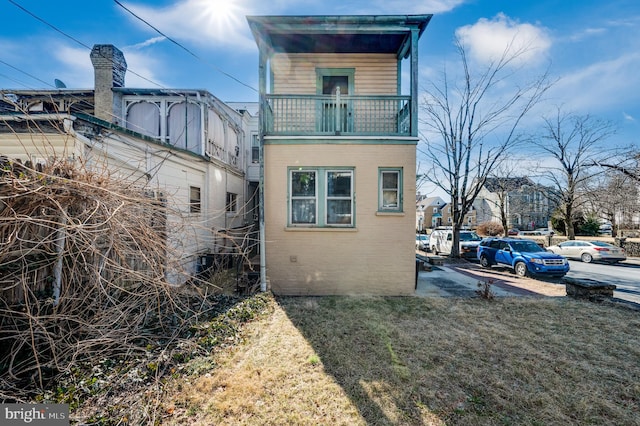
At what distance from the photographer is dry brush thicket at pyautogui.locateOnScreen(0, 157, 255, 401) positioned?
2982mm

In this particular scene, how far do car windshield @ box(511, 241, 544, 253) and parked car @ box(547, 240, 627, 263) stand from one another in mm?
7410

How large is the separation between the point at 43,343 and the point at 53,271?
92cm

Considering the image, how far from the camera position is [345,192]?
7.29 meters

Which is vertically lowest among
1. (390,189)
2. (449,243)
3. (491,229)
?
(449,243)

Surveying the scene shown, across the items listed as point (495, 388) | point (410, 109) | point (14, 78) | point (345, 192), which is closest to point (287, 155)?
point (345, 192)

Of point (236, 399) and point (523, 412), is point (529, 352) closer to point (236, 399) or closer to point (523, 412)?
point (523, 412)

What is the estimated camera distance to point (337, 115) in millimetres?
7207

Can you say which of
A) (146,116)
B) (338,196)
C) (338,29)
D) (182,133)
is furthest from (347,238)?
(146,116)

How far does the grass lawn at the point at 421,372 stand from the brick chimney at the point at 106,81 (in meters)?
9.55

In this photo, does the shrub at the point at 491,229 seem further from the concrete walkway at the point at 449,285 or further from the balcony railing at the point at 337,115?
the balcony railing at the point at 337,115

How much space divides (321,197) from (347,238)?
1.35 metres

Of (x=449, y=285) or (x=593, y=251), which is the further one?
(x=593, y=251)

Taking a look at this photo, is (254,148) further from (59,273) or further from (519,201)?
(519,201)

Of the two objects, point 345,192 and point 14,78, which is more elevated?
point 14,78
